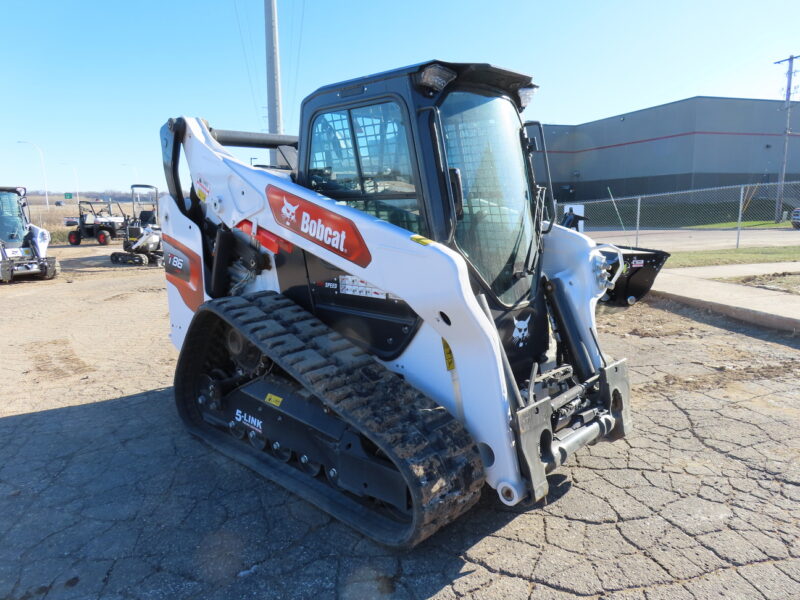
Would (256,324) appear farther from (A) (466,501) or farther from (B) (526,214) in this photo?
(B) (526,214)

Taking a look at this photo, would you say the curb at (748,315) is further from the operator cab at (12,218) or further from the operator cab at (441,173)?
the operator cab at (12,218)

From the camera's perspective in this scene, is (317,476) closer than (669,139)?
Yes

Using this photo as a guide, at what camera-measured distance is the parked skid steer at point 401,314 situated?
2693mm

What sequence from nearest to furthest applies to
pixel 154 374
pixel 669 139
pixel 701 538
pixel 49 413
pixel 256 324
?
pixel 701 538, pixel 256 324, pixel 49 413, pixel 154 374, pixel 669 139

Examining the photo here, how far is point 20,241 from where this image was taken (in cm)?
1385

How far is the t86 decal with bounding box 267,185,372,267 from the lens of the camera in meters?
3.00

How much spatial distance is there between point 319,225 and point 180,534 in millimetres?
1866

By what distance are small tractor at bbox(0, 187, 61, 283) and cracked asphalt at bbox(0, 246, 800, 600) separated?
9.87m

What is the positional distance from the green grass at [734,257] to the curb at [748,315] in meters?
3.76

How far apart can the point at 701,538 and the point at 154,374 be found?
16.9ft

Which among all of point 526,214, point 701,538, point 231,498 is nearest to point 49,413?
point 231,498

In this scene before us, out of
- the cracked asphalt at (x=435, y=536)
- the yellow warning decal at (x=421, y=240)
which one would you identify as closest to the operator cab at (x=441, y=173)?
the yellow warning decal at (x=421, y=240)

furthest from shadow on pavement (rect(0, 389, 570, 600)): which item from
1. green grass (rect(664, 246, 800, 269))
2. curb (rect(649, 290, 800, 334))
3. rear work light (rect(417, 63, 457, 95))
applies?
green grass (rect(664, 246, 800, 269))

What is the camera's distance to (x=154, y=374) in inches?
230
